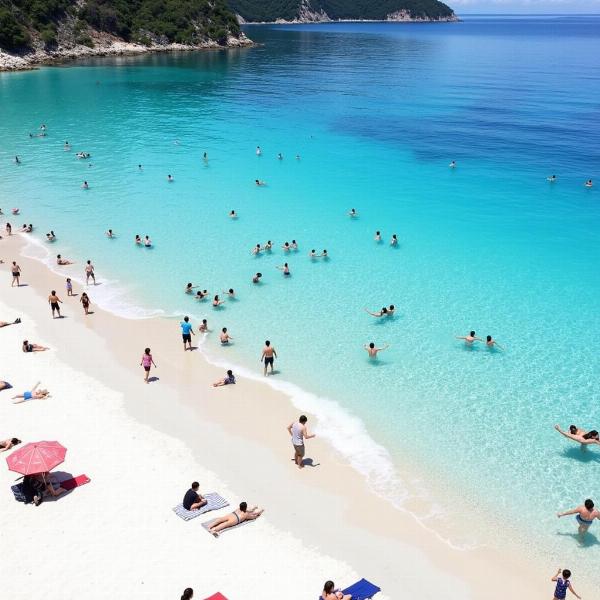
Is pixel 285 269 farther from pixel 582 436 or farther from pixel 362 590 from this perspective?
pixel 362 590

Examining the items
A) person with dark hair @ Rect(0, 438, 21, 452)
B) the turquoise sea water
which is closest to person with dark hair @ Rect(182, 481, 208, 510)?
the turquoise sea water

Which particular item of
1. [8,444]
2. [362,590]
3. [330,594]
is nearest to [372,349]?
[362,590]

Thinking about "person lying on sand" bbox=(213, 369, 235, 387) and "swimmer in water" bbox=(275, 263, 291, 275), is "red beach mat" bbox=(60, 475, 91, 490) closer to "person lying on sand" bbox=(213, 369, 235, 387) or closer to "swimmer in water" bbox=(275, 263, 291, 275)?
"person lying on sand" bbox=(213, 369, 235, 387)

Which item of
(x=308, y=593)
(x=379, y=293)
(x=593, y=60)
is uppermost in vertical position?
(x=593, y=60)

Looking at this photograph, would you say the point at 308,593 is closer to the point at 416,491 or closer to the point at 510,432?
the point at 416,491

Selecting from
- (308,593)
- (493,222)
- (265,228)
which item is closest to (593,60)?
(493,222)

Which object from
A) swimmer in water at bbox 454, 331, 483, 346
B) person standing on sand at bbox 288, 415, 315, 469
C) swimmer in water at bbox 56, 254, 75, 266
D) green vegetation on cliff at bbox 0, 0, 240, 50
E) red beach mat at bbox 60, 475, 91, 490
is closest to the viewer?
red beach mat at bbox 60, 475, 91, 490
